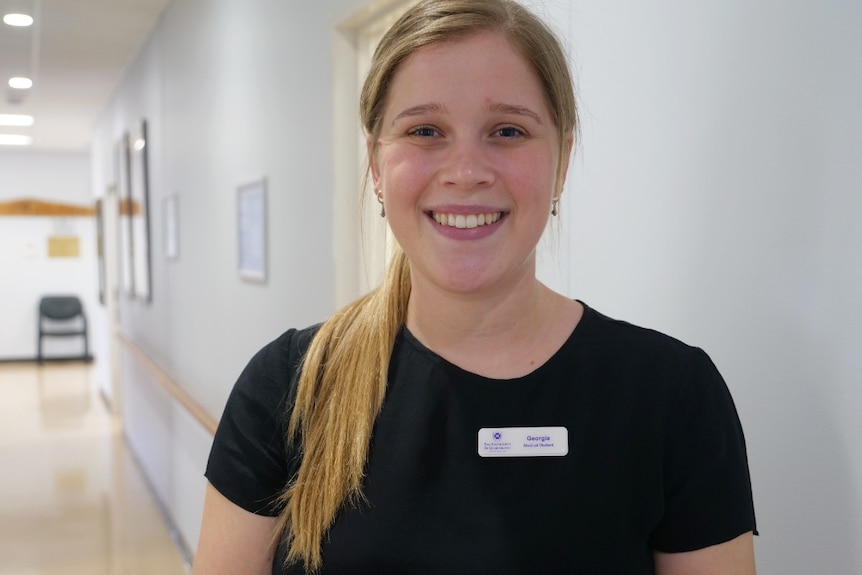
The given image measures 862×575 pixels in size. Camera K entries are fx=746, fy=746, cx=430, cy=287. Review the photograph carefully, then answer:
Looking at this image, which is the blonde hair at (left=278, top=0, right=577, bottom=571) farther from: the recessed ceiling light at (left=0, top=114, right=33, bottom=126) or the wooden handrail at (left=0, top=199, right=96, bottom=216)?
the wooden handrail at (left=0, top=199, right=96, bottom=216)

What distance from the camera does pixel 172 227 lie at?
5.08 metres

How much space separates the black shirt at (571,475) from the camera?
39.0 inches

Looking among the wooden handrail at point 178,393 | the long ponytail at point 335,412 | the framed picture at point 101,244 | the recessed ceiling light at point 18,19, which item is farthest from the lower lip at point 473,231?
the framed picture at point 101,244

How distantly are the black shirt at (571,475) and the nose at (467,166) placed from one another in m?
0.27

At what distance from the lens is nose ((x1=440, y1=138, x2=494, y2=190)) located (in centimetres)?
98

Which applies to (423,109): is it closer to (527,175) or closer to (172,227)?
(527,175)

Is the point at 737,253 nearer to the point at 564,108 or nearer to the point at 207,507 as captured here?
the point at 564,108

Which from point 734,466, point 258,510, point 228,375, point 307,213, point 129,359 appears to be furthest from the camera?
point 129,359

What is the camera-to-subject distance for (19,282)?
40.5ft

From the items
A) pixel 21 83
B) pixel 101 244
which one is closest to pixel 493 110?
pixel 21 83

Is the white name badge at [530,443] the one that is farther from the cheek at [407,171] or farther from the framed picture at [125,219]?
the framed picture at [125,219]

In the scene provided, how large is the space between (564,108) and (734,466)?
54 cm

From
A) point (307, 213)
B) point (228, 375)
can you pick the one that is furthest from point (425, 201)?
point (228, 375)

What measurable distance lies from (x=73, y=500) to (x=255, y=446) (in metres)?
5.26
